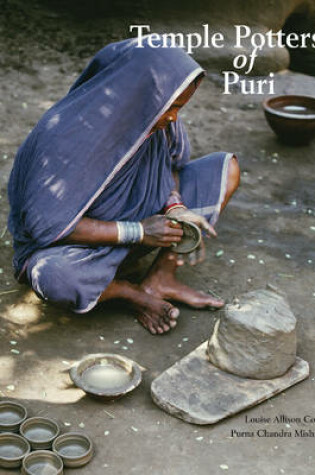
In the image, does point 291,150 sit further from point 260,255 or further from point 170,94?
point 170,94

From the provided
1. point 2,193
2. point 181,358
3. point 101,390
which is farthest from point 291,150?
point 101,390

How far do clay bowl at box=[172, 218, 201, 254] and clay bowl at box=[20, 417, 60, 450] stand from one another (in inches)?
49.0

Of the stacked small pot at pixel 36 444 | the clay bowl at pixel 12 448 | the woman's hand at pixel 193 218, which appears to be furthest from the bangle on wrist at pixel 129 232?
the clay bowl at pixel 12 448

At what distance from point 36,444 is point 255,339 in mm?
1093

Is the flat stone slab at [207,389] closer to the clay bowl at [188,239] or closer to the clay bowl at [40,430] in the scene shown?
the clay bowl at [40,430]

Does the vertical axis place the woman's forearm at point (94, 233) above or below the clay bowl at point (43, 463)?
above

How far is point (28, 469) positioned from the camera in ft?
9.98

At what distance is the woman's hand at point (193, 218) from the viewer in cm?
408

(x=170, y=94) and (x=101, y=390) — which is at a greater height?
(x=170, y=94)

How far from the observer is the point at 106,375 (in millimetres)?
3602

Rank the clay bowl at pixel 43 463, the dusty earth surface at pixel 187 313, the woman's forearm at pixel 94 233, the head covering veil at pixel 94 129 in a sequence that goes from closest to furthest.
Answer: the clay bowl at pixel 43 463 → the dusty earth surface at pixel 187 313 → the head covering veil at pixel 94 129 → the woman's forearm at pixel 94 233

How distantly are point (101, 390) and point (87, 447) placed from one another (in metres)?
0.33

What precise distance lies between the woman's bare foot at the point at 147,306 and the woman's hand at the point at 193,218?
445 millimetres

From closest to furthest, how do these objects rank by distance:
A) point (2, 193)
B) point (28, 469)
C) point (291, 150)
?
point (28, 469) < point (2, 193) < point (291, 150)
